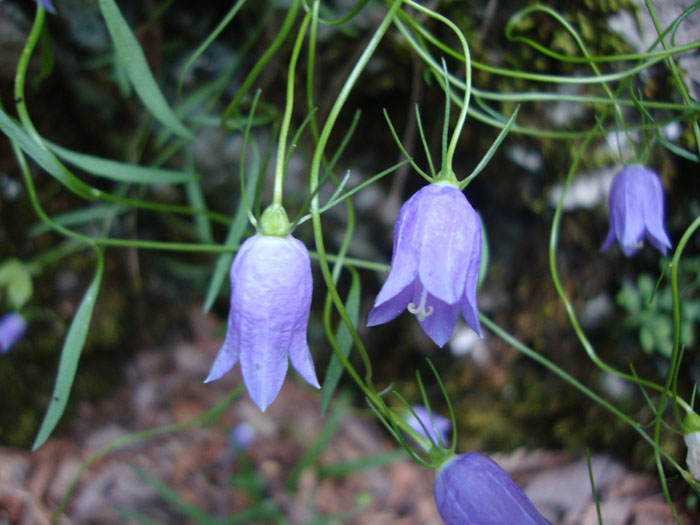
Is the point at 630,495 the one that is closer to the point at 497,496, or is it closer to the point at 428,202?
the point at 497,496

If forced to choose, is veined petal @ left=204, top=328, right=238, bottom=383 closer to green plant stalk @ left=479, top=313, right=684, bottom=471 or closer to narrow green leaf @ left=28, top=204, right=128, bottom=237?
green plant stalk @ left=479, top=313, right=684, bottom=471

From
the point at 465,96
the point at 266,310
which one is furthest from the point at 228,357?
the point at 465,96

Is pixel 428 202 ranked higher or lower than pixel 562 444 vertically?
higher

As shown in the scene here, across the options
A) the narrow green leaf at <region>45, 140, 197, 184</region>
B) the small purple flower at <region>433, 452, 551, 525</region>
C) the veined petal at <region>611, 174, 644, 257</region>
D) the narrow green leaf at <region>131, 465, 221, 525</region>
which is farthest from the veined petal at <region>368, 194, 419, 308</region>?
the narrow green leaf at <region>131, 465, 221, 525</region>

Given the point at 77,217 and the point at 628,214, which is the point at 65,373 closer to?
the point at 77,217

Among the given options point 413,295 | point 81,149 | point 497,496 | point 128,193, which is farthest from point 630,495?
point 81,149

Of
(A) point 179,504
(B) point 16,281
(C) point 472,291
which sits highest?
(C) point 472,291
